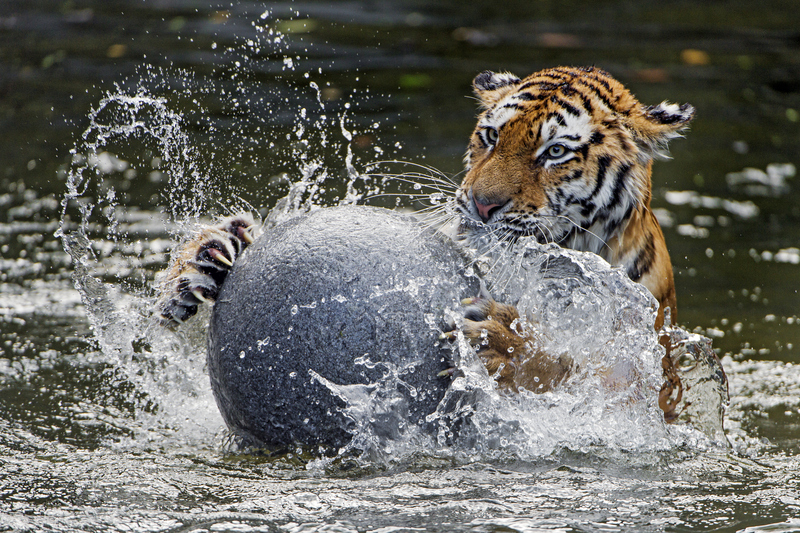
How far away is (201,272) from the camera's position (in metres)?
3.02

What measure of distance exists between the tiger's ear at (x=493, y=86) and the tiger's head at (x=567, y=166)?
21 cm

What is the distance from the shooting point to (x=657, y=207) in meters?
5.77

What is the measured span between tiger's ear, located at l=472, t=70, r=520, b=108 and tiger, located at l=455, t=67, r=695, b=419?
16 centimetres

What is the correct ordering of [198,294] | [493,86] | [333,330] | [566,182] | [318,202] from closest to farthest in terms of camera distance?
[333,330] < [566,182] < [198,294] < [493,86] < [318,202]

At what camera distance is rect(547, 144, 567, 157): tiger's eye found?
2.93 m

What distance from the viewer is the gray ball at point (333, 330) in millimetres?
2684

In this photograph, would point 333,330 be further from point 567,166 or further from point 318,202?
point 318,202

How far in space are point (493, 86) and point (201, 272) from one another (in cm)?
125

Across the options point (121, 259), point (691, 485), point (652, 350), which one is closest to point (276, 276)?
point (652, 350)

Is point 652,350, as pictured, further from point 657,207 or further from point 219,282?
point 657,207

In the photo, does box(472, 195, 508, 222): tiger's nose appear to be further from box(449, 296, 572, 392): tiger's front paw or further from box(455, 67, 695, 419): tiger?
box(449, 296, 572, 392): tiger's front paw

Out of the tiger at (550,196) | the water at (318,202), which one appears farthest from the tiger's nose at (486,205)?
the water at (318,202)

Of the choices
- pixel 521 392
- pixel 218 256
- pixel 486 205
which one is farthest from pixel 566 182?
pixel 218 256

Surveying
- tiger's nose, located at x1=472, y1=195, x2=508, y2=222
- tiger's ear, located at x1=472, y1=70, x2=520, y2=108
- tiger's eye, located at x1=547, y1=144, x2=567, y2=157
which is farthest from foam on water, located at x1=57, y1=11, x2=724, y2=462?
tiger's ear, located at x1=472, y1=70, x2=520, y2=108
